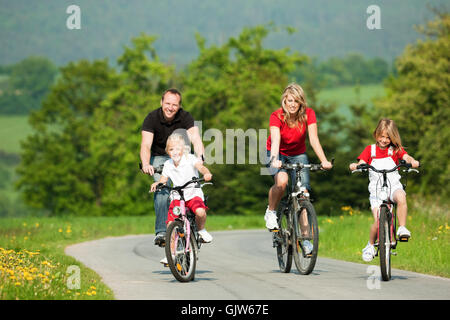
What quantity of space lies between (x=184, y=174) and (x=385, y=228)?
240 centimetres

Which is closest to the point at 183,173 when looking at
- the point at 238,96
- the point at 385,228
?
the point at 385,228

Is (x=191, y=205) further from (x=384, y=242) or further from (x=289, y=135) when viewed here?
(x=384, y=242)

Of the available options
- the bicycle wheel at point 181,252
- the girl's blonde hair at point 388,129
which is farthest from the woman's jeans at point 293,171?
the bicycle wheel at point 181,252

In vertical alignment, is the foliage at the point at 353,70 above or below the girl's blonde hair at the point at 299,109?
above

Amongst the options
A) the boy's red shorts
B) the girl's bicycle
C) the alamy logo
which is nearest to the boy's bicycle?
the boy's red shorts

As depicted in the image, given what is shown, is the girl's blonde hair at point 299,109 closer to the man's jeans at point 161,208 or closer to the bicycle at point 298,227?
the bicycle at point 298,227

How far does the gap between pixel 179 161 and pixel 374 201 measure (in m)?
2.40

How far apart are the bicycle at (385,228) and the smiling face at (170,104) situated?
231 centimetres

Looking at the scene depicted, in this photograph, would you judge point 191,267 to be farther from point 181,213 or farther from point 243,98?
point 243,98

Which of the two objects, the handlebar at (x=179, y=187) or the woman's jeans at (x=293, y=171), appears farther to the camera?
the woman's jeans at (x=293, y=171)

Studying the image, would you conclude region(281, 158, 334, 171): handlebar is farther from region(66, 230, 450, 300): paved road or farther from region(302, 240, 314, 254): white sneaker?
region(66, 230, 450, 300): paved road

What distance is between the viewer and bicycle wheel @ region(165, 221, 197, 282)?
866 centimetres

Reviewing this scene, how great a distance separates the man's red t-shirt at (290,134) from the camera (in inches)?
378
